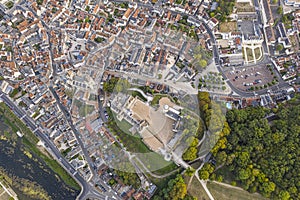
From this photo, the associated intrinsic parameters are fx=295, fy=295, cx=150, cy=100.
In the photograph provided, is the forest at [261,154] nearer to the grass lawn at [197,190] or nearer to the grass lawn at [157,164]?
the grass lawn at [197,190]

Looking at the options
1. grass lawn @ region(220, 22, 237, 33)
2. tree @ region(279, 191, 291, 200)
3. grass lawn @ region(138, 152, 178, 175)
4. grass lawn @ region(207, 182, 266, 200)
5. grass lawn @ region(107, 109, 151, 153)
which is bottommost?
tree @ region(279, 191, 291, 200)

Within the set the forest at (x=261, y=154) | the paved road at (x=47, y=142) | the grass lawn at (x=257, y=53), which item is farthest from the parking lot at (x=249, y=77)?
the paved road at (x=47, y=142)

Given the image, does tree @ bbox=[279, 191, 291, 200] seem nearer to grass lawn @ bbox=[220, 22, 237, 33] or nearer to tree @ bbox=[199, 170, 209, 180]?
tree @ bbox=[199, 170, 209, 180]

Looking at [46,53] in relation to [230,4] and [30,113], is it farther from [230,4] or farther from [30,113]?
[230,4]

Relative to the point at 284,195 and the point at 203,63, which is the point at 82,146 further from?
the point at 284,195

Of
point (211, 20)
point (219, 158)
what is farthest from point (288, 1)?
point (219, 158)

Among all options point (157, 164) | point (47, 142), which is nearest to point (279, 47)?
→ point (157, 164)

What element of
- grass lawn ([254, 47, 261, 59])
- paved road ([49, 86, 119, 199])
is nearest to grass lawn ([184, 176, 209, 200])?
paved road ([49, 86, 119, 199])

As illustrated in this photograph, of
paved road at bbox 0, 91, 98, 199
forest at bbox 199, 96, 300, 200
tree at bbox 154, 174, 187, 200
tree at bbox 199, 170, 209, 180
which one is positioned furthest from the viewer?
paved road at bbox 0, 91, 98, 199
